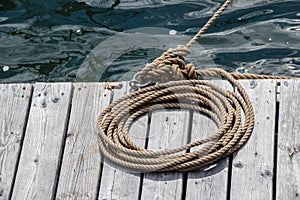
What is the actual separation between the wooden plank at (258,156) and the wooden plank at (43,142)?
0.96 m

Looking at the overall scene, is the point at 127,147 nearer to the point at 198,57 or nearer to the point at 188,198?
the point at 188,198

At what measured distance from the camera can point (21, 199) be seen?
356 centimetres

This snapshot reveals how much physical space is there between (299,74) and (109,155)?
2.00m

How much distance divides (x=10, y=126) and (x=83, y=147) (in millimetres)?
465

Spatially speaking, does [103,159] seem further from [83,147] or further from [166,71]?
[166,71]

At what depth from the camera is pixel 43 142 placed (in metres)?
3.74

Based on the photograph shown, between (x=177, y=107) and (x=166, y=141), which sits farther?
(x=177, y=107)

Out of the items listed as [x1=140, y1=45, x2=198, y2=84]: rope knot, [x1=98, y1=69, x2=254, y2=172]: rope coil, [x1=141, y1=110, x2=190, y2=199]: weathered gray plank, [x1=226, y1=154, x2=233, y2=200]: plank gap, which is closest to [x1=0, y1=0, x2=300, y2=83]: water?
[x1=140, y1=45, x2=198, y2=84]: rope knot

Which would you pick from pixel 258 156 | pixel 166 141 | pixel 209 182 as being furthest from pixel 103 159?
pixel 258 156

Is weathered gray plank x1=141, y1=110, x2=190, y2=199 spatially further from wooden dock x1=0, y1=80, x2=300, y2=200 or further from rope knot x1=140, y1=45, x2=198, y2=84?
rope knot x1=140, y1=45, x2=198, y2=84

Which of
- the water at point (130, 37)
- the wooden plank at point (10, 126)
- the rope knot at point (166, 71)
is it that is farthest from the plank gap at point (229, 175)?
the water at point (130, 37)

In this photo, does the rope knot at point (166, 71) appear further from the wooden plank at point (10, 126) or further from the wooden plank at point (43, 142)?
the wooden plank at point (10, 126)

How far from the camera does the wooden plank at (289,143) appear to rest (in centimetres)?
335

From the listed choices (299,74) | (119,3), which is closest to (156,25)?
(119,3)
